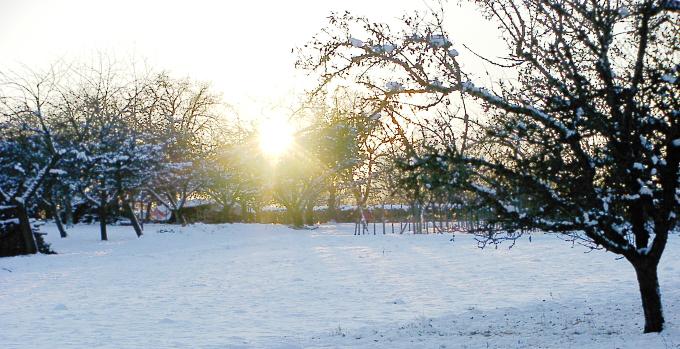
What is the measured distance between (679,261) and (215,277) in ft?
41.8

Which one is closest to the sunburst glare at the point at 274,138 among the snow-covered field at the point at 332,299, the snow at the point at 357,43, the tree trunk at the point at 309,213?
the tree trunk at the point at 309,213

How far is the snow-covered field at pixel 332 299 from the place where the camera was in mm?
9125

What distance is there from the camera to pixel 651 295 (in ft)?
25.8

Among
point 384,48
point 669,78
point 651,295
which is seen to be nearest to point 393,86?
point 384,48

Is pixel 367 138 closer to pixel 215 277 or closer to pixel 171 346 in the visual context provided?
pixel 171 346

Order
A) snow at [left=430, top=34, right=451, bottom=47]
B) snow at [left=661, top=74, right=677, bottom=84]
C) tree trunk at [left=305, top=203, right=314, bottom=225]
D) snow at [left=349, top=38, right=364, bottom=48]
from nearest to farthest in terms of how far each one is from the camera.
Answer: snow at [left=661, top=74, right=677, bottom=84]
snow at [left=430, top=34, right=451, bottom=47]
snow at [left=349, top=38, right=364, bottom=48]
tree trunk at [left=305, top=203, right=314, bottom=225]

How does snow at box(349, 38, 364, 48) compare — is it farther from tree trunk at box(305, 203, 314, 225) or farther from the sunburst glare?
tree trunk at box(305, 203, 314, 225)

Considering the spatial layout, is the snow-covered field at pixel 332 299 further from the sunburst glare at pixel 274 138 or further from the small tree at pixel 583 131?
the sunburst glare at pixel 274 138

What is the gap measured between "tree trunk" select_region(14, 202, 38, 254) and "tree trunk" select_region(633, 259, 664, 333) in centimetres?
2331

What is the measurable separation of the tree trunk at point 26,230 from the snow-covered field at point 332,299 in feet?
4.13

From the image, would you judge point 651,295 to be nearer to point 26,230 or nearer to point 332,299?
point 332,299

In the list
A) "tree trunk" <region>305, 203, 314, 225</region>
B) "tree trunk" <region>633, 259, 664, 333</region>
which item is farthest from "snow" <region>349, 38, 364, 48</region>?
"tree trunk" <region>305, 203, 314, 225</region>

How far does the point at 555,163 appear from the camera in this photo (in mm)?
7000

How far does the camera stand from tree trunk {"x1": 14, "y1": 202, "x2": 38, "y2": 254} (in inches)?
990
